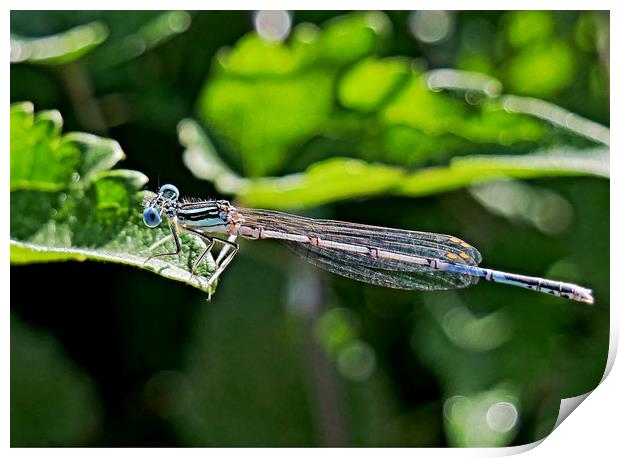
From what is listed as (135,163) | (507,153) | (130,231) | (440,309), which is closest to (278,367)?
(440,309)

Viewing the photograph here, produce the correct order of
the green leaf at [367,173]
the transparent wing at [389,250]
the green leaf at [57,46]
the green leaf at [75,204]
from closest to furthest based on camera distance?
the green leaf at [75,204], the green leaf at [367,173], the green leaf at [57,46], the transparent wing at [389,250]

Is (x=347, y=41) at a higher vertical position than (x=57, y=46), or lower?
higher

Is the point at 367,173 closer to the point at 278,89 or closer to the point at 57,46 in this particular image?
the point at 278,89

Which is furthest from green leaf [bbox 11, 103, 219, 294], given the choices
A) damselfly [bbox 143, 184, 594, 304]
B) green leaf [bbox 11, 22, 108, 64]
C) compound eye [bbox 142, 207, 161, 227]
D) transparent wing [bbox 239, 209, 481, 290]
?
transparent wing [bbox 239, 209, 481, 290]

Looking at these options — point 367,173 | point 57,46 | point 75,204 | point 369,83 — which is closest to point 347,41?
point 369,83

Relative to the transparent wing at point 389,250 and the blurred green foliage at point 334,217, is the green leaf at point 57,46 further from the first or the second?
the transparent wing at point 389,250

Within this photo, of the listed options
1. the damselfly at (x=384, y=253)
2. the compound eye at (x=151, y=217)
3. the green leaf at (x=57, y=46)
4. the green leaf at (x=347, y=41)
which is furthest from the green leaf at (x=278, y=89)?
the compound eye at (x=151, y=217)

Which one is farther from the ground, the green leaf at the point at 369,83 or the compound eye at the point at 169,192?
the green leaf at the point at 369,83
